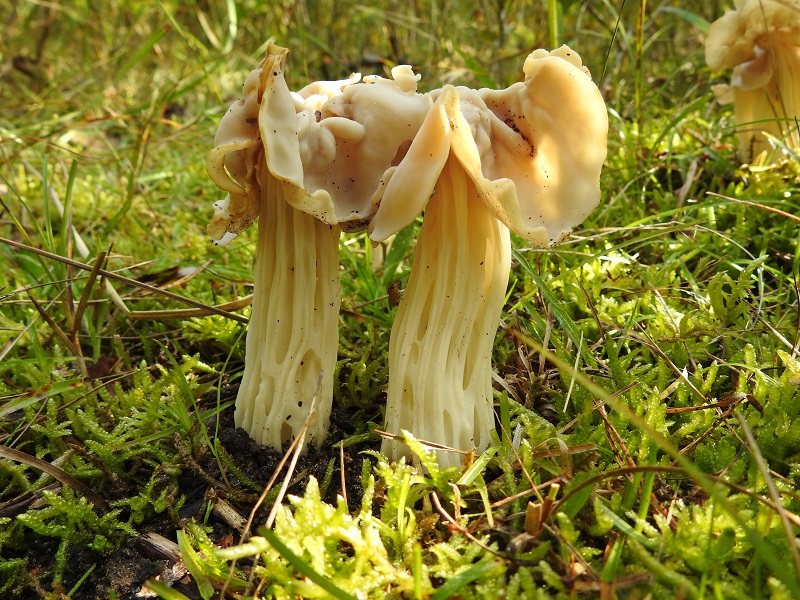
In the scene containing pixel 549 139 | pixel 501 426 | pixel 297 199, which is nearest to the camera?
pixel 297 199

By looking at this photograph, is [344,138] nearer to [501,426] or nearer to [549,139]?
[549,139]

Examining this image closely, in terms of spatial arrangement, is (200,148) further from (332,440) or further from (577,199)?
(577,199)

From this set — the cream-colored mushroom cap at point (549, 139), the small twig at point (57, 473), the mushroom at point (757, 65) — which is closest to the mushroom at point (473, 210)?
the cream-colored mushroom cap at point (549, 139)

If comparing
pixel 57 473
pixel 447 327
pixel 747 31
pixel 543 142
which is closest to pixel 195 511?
pixel 57 473

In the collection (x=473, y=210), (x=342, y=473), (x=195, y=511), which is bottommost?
(x=195, y=511)

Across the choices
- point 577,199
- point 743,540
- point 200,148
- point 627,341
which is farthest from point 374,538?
point 200,148

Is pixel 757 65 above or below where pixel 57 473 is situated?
above
